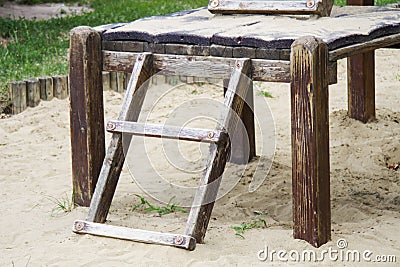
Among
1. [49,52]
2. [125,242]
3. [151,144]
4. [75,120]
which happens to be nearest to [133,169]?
[151,144]

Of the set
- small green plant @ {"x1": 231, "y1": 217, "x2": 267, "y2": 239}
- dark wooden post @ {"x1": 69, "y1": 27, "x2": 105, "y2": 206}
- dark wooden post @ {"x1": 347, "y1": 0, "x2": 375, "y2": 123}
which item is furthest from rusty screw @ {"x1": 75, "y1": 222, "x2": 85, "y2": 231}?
dark wooden post @ {"x1": 347, "y1": 0, "x2": 375, "y2": 123}

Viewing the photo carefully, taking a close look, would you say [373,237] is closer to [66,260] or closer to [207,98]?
[66,260]

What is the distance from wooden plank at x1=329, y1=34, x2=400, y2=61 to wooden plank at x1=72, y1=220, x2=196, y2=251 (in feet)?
3.68

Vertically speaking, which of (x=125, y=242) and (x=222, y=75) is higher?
Result: (x=222, y=75)

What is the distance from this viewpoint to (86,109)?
14.0ft

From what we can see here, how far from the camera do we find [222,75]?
395 cm

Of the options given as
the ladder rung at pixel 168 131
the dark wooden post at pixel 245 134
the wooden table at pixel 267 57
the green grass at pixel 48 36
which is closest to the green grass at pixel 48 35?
the green grass at pixel 48 36

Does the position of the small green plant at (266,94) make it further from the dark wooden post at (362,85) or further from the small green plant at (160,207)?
the small green plant at (160,207)

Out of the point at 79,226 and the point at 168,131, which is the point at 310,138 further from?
the point at 79,226

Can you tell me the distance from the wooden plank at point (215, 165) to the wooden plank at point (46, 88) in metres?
3.18

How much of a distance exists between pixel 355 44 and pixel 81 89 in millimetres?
1526

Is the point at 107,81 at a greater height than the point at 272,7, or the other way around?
the point at 272,7

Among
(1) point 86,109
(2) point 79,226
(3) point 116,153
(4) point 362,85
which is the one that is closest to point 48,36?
(4) point 362,85

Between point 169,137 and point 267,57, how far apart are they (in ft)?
2.07
